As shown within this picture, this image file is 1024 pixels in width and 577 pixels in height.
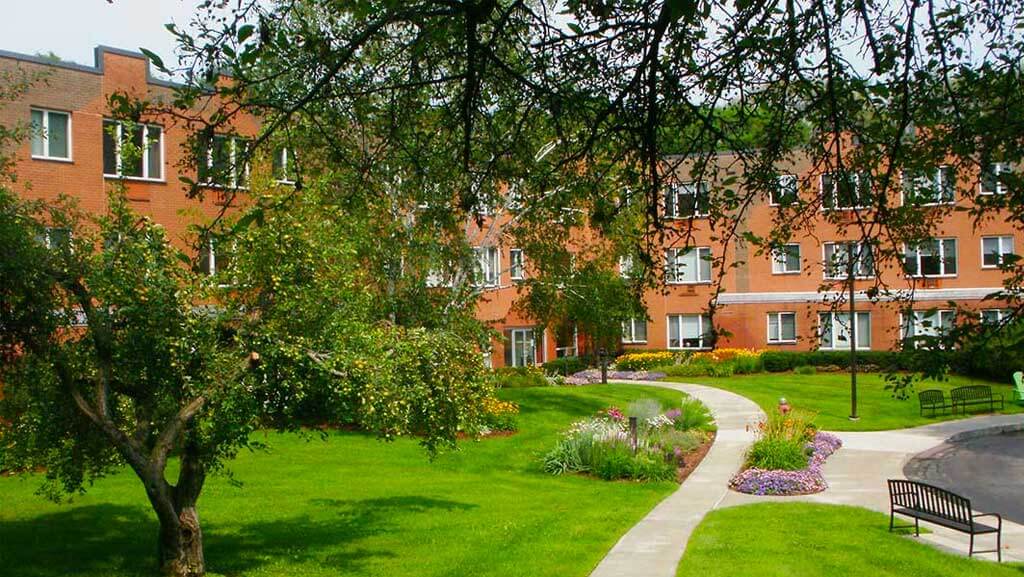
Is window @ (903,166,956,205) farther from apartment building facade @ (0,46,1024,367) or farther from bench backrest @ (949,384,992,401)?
bench backrest @ (949,384,992,401)

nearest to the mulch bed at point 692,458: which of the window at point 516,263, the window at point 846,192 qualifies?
the window at point 516,263

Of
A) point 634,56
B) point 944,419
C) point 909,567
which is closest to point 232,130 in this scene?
point 634,56

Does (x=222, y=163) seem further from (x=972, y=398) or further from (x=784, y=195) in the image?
(x=972, y=398)

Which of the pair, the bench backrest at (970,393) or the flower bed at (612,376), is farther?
the flower bed at (612,376)

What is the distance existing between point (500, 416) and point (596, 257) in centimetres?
688

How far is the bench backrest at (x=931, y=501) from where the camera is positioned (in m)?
14.1

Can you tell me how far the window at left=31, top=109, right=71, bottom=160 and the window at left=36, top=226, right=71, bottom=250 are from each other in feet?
49.6

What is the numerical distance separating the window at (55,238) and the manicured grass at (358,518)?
3.36m

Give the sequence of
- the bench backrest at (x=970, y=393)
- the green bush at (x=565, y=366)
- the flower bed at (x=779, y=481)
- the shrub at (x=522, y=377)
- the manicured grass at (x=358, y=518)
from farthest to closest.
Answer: the green bush at (x=565, y=366) → the shrub at (x=522, y=377) → the bench backrest at (x=970, y=393) → the flower bed at (x=779, y=481) → the manicured grass at (x=358, y=518)

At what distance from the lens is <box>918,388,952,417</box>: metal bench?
30516 mm

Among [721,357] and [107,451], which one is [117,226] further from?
[721,357]

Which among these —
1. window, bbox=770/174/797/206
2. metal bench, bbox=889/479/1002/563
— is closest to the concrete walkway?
metal bench, bbox=889/479/1002/563

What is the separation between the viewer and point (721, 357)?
45.0 metres

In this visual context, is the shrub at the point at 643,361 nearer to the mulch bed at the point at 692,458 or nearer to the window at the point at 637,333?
the window at the point at 637,333
